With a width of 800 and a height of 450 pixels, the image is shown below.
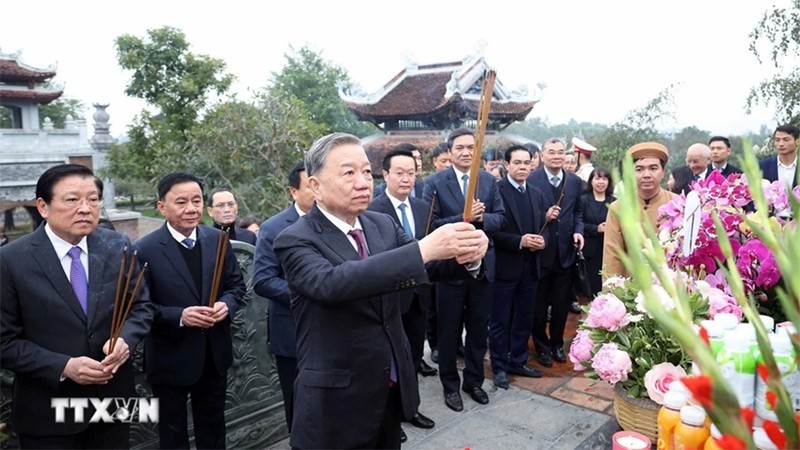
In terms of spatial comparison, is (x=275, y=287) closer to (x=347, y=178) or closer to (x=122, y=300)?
(x=122, y=300)

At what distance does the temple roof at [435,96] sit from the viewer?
18.4 meters

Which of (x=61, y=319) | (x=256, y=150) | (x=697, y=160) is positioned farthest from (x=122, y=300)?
(x=256, y=150)

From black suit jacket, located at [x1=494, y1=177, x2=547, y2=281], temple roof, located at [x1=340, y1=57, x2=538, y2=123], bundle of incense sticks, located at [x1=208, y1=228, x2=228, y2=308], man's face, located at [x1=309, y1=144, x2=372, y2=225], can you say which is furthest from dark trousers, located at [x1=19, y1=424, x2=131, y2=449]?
temple roof, located at [x1=340, y1=57, x2=538, y2=123]

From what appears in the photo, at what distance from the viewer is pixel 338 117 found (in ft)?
107

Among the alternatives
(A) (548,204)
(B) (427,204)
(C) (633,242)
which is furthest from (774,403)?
(A) (548,204)

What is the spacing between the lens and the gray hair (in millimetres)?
1730

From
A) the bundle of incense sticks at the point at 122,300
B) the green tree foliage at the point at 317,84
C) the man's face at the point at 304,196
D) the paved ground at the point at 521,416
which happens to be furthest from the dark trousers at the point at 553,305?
the green tree foliage at the point at 317,84

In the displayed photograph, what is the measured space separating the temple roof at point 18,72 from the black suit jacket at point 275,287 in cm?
2182

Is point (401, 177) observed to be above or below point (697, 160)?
below

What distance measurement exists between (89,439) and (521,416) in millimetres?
2483

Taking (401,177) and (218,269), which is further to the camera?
(401,177)

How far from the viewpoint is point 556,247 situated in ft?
14.0

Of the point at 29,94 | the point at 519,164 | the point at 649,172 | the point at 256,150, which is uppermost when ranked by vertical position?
the point at 29,94

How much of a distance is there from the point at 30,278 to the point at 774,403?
2.37 metres
